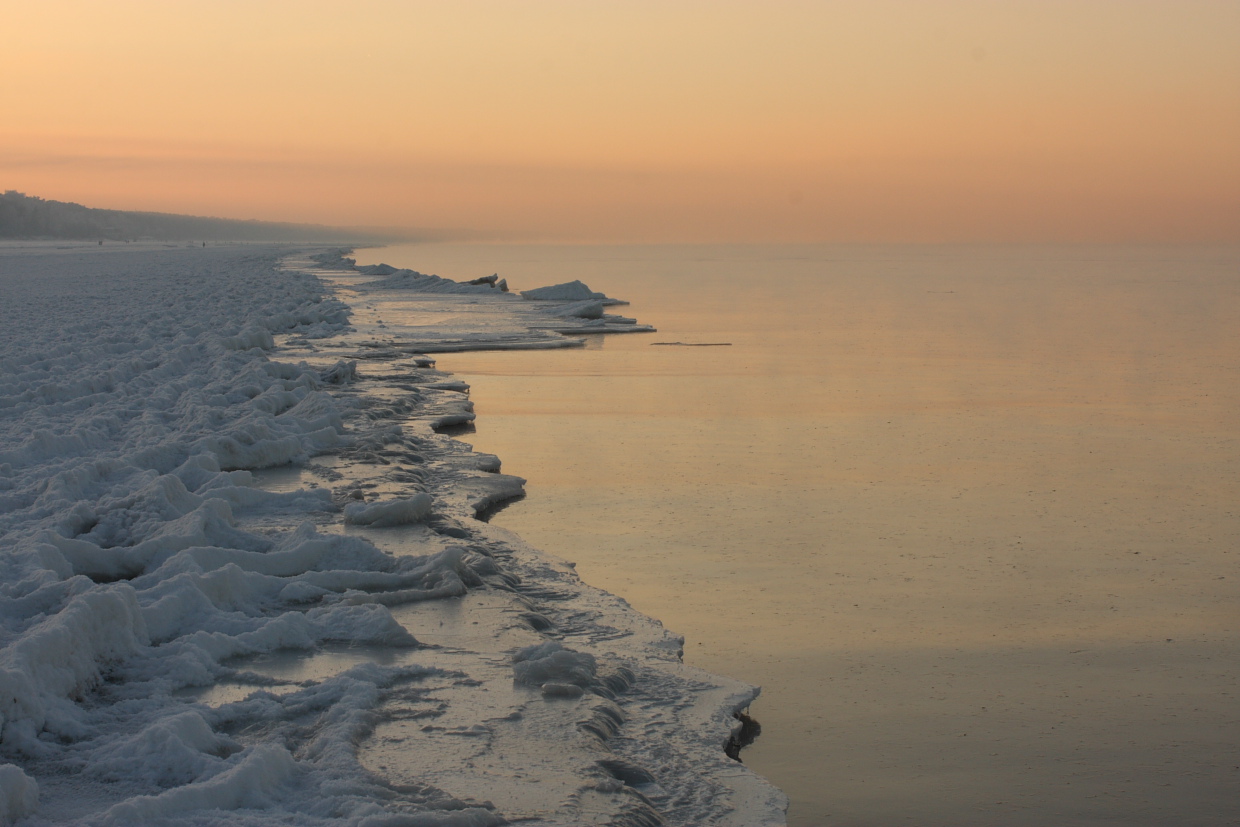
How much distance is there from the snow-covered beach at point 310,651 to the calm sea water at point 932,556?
39 centimetres

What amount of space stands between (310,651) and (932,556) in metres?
3.12

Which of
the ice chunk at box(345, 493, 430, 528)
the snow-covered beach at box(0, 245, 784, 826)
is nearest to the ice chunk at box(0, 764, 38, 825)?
the snow-covered beach at box(0, 245, 784, 826)

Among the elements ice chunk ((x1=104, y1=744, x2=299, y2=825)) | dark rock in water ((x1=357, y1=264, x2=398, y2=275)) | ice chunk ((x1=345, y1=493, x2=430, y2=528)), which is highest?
dark rock in water ((x1=357, y1=264, x2=398, y2=275))

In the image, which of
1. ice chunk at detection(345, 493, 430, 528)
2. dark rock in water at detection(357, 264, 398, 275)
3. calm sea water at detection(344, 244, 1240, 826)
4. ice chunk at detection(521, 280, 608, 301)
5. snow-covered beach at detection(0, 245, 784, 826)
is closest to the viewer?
snow-covered beach at detection(0, 245, 784, 826)

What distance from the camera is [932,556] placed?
5500 millimetres

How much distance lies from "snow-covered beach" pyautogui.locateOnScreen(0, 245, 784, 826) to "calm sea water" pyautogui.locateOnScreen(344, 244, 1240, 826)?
390 millimetres

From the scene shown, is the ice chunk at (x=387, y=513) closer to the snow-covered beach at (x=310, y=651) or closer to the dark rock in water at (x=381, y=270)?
the snow-covered beach at (x=310, y=651)

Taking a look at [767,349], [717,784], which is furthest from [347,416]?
[767,349]

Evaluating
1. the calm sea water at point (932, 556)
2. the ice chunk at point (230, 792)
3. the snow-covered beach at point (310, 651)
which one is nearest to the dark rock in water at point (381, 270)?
the calm sea water at point (932, 556)

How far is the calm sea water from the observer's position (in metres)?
3.45

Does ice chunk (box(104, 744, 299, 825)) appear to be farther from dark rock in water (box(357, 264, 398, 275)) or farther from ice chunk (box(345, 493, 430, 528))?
dark rock in water (box(357, 264, 398, 275))

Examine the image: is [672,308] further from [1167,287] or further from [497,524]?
[497,524]

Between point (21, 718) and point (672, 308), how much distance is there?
2353cm

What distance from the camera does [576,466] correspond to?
7664 mm
